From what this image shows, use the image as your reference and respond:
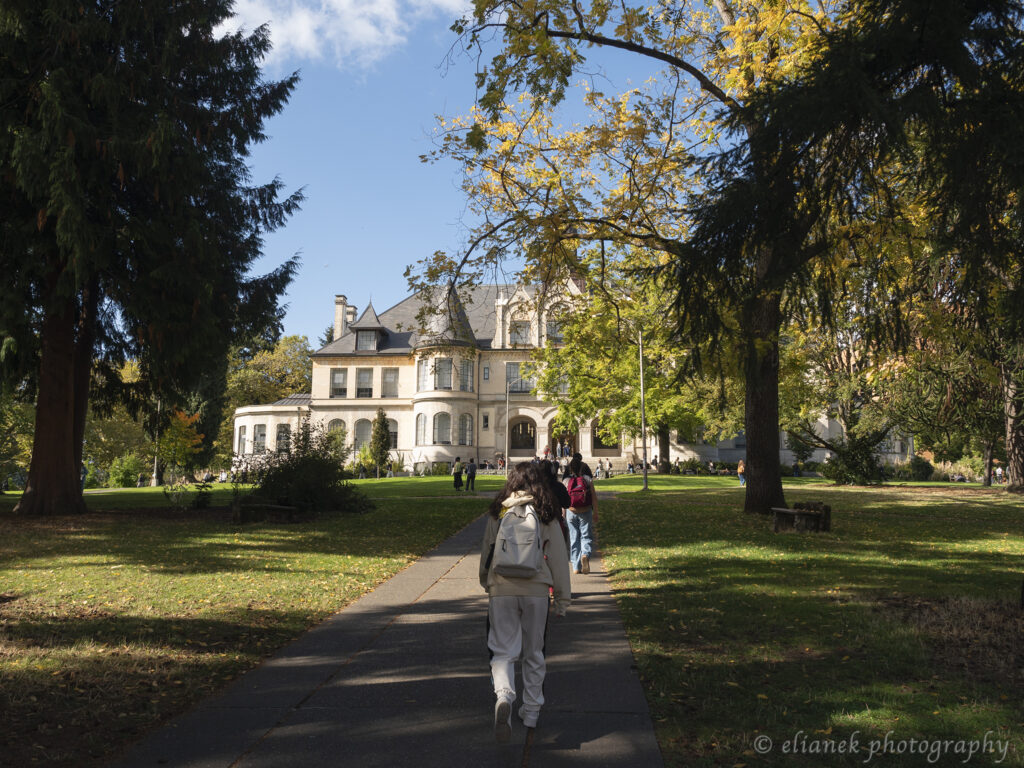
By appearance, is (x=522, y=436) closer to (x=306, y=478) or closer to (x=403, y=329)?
(x=403, y=329)

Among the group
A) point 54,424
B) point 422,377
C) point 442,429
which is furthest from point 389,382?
point 54,424

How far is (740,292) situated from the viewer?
7387 millimetres

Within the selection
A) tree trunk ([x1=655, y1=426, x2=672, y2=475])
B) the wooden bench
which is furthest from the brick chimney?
the wooden bench

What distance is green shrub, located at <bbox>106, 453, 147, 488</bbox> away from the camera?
41969 millimetres

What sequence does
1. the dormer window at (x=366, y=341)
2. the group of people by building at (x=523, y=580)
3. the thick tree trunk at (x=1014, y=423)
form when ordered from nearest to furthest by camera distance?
the group of people by building at (x=523, y=580) < the thick tree trunk at (x=1014, y=423) < the dormer window at (x=366, y=341)

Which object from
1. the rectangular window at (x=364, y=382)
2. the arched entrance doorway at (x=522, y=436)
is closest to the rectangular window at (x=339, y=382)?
the rectangular window at (x=364, y=382)

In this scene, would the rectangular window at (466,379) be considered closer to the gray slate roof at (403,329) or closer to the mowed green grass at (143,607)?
the gray slate roof at (403,329)

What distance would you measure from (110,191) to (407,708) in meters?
14.5

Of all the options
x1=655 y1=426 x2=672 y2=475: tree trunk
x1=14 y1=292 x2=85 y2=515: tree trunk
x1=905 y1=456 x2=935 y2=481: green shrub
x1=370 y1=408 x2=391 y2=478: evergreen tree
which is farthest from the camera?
x1=905 y1=456 x2=935 y2=481: green shrub

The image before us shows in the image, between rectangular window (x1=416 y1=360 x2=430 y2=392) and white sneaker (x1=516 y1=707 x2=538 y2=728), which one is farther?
rectangular window (x1=416 y1=360 x2=430 y2=392)

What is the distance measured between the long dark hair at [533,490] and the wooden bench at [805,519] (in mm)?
10540

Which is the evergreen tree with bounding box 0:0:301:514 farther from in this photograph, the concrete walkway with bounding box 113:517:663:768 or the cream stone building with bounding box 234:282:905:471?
the cream stone building with bounding box 234:282:905:471

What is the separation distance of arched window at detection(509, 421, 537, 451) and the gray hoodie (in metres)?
52.9

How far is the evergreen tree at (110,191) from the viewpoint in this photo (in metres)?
14.2
